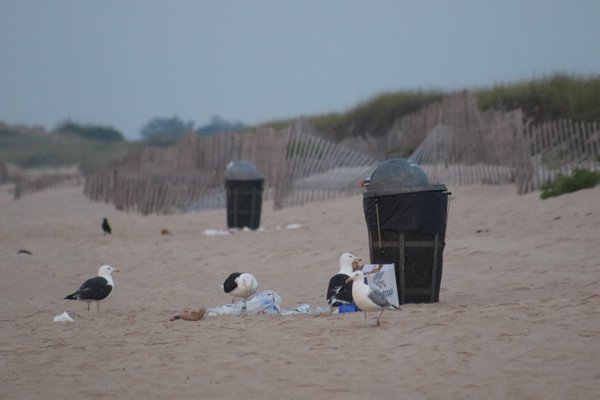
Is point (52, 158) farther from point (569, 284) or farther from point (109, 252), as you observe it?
point (569, 284)

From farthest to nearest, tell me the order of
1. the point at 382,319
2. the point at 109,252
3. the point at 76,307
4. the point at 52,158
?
the point at 52,158 < the point at 109,252 < the point at 76,307 < the point at 382,319

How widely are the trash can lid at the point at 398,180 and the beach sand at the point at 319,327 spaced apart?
A: 3.52ft

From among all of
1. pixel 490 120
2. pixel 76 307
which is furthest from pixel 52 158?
pixel 76 307

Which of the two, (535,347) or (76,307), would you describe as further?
(76,307)

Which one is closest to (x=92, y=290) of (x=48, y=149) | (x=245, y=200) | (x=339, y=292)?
(x=339, y=292)

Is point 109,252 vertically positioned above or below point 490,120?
below

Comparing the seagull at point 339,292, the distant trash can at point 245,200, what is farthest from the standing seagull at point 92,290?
the distant trash can at point 245,200

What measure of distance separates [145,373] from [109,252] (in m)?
10.2

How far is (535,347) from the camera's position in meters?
7.35

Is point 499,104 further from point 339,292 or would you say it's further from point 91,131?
point 91,131

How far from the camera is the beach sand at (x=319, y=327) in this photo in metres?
6.90

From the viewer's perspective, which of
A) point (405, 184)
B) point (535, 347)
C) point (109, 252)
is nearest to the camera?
point (535, 347)

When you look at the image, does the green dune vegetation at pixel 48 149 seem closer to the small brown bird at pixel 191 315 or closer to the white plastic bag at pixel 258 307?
the white plastic bag at pixel 258 307

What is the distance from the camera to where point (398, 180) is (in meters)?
9.94
